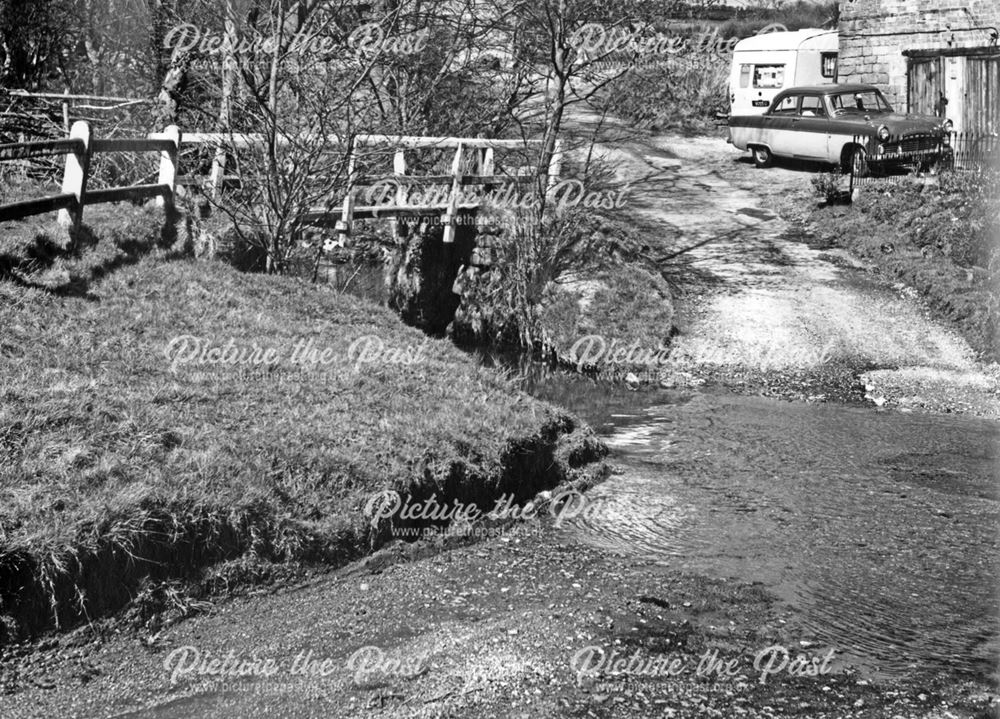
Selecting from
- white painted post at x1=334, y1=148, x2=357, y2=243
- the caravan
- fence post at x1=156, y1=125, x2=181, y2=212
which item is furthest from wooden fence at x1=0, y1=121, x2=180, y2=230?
the caravan

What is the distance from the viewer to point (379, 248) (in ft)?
58.0

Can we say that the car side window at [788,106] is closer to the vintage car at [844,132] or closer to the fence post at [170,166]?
the vintage car at [844,132]

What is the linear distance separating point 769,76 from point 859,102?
654 centimetres

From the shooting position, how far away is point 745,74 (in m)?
30.6

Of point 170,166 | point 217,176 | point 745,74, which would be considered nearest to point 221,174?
point 217,176

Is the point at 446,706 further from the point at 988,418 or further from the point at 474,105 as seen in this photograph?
the point at 474,105

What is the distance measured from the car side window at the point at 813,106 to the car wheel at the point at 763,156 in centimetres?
144

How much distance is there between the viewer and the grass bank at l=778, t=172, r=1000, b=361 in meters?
16.2

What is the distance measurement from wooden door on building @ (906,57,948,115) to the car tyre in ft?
13.1

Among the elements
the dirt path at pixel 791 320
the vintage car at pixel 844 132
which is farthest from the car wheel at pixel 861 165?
the dirt path at pixel 791 320

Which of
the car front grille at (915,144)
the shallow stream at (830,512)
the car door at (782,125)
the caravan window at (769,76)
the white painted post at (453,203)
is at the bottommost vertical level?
the shallow stream at (830,512)

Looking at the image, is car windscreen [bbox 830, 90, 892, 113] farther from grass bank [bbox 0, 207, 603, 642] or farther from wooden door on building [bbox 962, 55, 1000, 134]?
grass bank [bbox 0, 207, 603, 642]

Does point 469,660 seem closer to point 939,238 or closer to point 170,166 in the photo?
point 170,166

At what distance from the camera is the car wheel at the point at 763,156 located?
25812 millimetres
